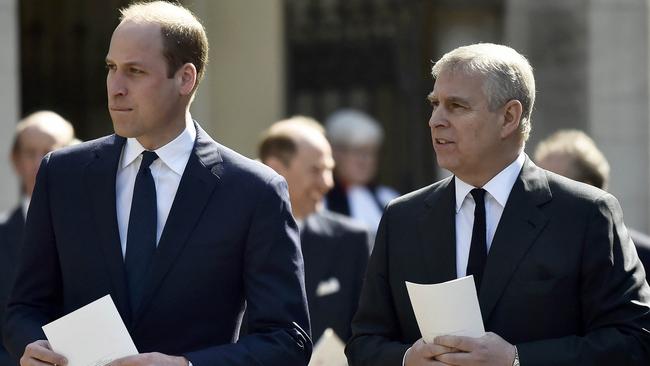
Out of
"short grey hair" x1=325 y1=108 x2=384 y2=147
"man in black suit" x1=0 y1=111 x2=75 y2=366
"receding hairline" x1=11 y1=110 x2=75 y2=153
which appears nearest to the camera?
"man in black suit" x1=0 y1=111 x2=75 y2=366

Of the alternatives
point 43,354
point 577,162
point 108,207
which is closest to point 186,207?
point 108,207

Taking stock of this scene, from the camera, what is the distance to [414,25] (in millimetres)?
11562

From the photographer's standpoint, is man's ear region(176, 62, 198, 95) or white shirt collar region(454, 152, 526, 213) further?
white shirt collar region(454, 152, 526, 213)

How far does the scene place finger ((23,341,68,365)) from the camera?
4457mm

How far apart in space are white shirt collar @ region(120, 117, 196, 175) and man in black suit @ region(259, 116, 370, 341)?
2.34m

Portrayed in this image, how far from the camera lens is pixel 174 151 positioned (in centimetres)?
484

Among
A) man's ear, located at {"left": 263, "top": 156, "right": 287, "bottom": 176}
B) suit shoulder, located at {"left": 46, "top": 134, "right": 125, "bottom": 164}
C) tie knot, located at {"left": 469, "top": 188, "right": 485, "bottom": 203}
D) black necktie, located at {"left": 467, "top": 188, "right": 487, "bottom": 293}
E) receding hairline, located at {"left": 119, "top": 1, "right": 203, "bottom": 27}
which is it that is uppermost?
receding hairline, located at {"left": 119, "top": 1, "right": 203, "bottom": 27}

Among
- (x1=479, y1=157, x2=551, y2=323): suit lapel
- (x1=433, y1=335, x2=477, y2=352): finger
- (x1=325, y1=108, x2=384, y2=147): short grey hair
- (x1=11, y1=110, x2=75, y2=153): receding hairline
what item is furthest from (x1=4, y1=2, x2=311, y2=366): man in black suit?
(x1=325, y1=108, x2=384, y2=147): short grey hair

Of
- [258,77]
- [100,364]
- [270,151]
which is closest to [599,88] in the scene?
[258,77]

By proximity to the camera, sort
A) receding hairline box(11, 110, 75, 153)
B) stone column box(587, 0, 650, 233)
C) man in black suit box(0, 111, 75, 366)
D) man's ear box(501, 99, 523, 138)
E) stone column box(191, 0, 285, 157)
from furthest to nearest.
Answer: stone column box(191, 0, 285, 157) < stone column box(587, 0, 650, 233) < receding hairline box(11, 110, 75, 153) < man in black suit box(0, 111, 75, 366) < man's ear box(501, 99, 523, 138)

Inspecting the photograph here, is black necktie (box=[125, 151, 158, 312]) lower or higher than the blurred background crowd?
higher

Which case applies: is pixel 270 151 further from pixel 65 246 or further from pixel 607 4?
pixel 607 4

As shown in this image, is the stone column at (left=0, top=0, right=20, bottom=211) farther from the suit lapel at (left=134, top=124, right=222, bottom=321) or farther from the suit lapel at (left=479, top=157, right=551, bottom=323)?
the suit lapel at (left=479, top=157, right=551, bottom=323)

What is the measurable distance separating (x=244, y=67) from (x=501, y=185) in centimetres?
685
